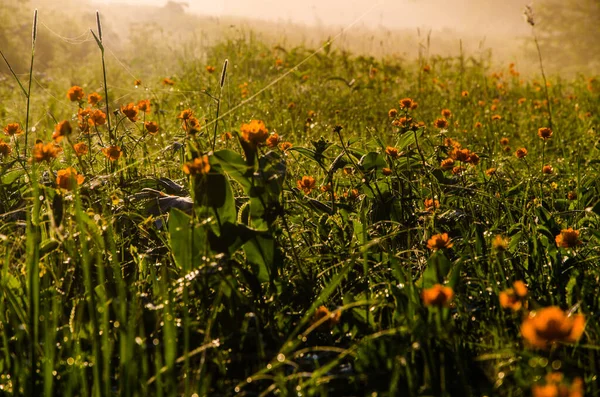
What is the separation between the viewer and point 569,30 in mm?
11844

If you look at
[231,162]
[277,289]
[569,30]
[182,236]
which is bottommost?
[277,289]

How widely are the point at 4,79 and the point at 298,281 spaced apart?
5.75 meters

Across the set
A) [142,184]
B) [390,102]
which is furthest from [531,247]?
[390,102]

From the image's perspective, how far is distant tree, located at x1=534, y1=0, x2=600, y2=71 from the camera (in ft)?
37.9

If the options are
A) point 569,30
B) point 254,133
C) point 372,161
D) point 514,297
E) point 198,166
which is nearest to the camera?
point 514,297

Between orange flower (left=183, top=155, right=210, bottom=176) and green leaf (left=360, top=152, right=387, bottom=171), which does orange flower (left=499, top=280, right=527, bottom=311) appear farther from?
green leaf (left=360, top=152, right=387, bottom=171)

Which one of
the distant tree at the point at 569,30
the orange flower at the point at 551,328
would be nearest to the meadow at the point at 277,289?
the orange flower at the point at 551,328

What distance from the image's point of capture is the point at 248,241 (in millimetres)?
1371

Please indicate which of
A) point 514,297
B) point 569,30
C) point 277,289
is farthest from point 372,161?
point 569,30

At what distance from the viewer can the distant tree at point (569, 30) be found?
37.9 ft

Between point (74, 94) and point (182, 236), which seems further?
point (74, 94)

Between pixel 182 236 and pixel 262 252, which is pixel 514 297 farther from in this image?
pixel 182 236

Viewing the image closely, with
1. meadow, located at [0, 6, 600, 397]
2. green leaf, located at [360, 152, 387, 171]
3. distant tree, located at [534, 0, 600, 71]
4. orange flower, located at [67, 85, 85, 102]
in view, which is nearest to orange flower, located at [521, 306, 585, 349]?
meadow, located at [0, 6, 600, 397]

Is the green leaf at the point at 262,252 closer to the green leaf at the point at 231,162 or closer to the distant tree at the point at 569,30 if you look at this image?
the green leaf at the point at 231,162
